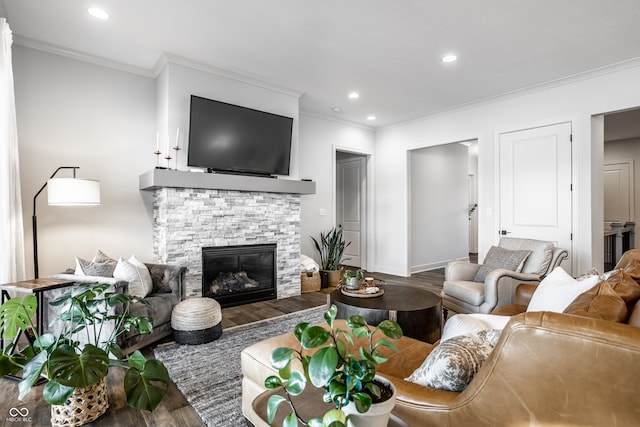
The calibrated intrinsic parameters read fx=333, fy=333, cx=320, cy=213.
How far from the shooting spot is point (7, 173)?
2.63 meters

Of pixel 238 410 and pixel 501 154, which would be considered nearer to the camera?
pixel 238 410

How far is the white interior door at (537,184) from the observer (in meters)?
4.14

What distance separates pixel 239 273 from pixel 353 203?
334 cm

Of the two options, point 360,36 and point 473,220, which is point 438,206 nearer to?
point 473,220

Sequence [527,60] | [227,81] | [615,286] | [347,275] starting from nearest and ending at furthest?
[615,286] → [347,275] → [527,60] → [227,81]

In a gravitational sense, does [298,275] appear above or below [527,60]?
below

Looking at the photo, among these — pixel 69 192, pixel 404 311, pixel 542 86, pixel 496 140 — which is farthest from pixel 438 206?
pixel 69 192

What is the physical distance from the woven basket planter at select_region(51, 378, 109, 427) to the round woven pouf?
Result: 0.94 m

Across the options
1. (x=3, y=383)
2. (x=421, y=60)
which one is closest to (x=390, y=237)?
(x=421, y=60)

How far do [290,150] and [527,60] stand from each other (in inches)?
116

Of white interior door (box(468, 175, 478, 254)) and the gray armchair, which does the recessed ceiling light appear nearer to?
the gray armchair

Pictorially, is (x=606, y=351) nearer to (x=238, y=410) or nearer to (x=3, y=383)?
(x=238, y=410)

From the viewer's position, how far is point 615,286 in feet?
4.14

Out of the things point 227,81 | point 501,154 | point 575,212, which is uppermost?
point 227,81
